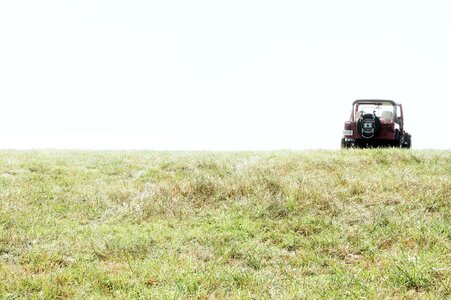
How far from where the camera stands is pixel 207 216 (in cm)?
917

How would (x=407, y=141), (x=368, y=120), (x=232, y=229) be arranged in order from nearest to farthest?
(x=232, y=229) < (x=368, y=120) < (x=407, y=141)

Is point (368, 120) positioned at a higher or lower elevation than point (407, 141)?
higher

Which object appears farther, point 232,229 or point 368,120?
point 368,120

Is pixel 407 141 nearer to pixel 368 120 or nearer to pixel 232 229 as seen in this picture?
pixel 368 120

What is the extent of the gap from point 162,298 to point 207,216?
13.3 ft

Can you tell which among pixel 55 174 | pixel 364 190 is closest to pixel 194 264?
pixel 364 190

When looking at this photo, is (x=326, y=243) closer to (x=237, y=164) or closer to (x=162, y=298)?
(x=162, y=298)

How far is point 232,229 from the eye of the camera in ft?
26.9

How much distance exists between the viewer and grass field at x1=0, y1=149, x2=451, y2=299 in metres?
5.64

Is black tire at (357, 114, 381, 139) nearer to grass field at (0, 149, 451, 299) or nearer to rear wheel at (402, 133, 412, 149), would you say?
rear wheel at (402, 133, 412, 149)

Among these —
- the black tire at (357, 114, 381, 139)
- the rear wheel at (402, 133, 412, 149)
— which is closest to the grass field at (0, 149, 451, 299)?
the black tire at (357, 114, 381, 139)

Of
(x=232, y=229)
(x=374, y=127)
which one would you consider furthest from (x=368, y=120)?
(x=232, y=229)

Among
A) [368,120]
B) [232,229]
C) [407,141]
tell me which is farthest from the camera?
[407,141]

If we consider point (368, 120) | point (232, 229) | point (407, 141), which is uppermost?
point (368, 120)
